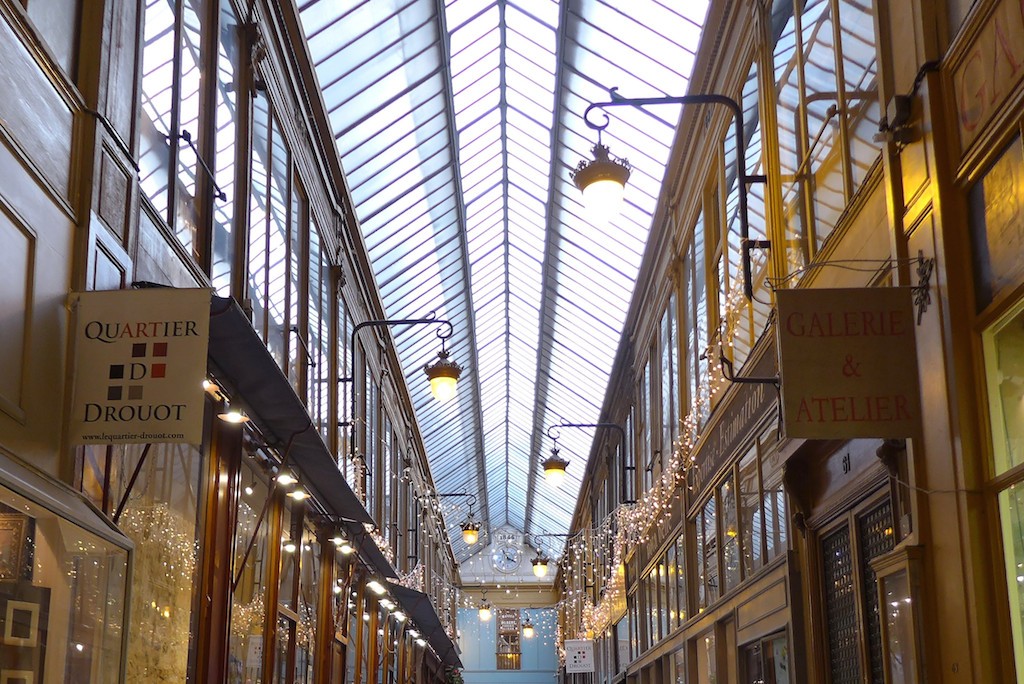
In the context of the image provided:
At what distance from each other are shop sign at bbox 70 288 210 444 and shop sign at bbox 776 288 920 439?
2.72 m

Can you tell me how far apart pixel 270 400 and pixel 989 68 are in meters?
5.39

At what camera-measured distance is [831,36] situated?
7219mm

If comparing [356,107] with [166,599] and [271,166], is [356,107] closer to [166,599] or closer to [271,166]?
[271,166]

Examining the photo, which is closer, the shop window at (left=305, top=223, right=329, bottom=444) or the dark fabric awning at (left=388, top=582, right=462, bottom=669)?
the shop window at (left=305, top=223, right=329, bottom=444)

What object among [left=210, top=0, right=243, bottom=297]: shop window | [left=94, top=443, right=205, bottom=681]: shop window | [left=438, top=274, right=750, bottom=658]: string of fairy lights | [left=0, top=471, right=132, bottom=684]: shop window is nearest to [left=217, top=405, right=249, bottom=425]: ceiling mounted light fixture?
[left=94, top=443, right=205, bottom=681]: shop window

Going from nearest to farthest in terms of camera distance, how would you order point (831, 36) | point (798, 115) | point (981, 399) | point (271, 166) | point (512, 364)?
point (981, 399) → point (831, 36) → point (798, 115) → point (271, 166) → point (512, 364)

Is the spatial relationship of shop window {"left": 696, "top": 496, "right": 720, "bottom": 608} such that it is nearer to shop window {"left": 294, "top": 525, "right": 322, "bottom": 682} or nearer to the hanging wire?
shop window {"left": 294, "top": 525, "right": 322, "bottom": 682}

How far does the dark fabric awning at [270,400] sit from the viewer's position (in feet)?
21.9

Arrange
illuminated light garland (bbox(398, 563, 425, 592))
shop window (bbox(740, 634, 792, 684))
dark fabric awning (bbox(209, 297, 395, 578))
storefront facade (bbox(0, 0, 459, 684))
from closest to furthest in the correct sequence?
storefront facade (bbox(0, 0, 459, 684)), dark fabric awning (bbox(209, 297, 395, 578)), shop window (bbox(740, 634, 792, 684)), illuminated light garland (bbox(398, 563, 425, 592))

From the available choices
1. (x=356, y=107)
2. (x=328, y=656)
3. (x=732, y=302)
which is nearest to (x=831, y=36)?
(x=732, y=302)

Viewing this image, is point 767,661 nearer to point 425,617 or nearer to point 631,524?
point 631,524

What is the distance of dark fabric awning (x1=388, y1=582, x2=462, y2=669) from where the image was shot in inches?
754

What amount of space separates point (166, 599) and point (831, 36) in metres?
5.16

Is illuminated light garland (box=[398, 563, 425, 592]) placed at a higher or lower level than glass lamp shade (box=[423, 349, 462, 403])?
lower
